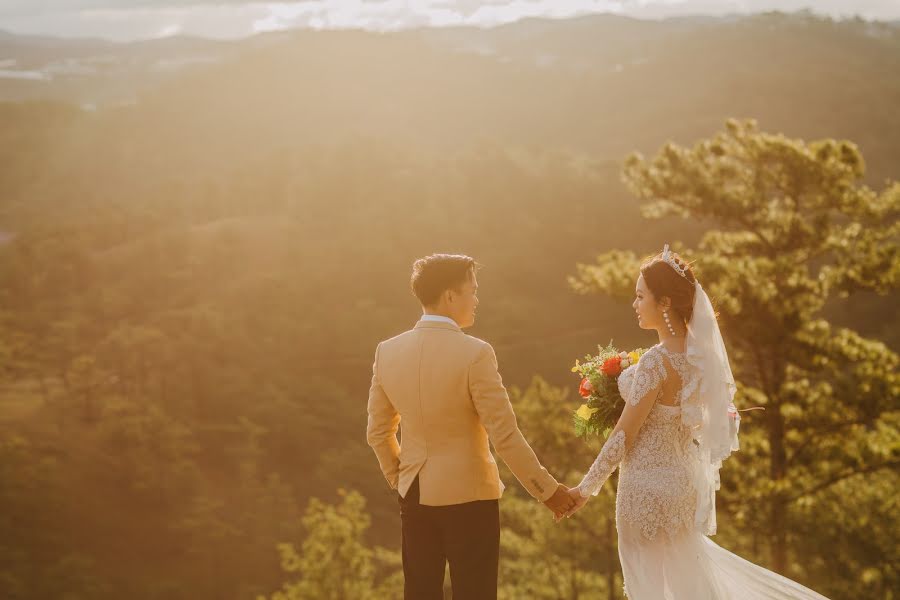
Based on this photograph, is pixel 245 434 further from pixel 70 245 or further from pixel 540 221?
pixel 540 221

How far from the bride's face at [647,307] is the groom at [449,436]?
31.4 inches

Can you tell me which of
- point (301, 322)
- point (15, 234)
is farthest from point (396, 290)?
point (15, 234)

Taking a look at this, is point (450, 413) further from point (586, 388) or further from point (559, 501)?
point (586, 388)

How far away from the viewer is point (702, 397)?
3656mm

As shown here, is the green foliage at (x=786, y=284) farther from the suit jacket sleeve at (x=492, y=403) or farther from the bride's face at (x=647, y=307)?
the suit jacket sleeve at (x=492, y=403)

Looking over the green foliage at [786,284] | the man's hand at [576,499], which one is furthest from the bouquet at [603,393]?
the green foliage at [786,284]

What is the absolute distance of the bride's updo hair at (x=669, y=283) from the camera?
362cm

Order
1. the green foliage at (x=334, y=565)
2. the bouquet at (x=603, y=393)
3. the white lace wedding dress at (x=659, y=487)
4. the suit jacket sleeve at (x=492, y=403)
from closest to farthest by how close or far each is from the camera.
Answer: the suit jacket sleeve at (x=492, y=403)
the white lace wedding dress at (x=659, y=487)
the bouquet at (x=603, y=393)
the green foliage at (x=334, y=565)

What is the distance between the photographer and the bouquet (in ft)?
12.8

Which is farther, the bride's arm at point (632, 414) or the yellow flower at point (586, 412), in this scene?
the yellow flower at point (586, 412)

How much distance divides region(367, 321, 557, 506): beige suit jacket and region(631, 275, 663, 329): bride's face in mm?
788

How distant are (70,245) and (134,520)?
2955cm

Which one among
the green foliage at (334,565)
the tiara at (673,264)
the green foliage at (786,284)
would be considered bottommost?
the green foliage at (334,565)

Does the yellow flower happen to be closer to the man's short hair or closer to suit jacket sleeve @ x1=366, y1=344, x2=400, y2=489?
suit jacket sleeve @ x1=366, y1=344, x2=400, y2=489
